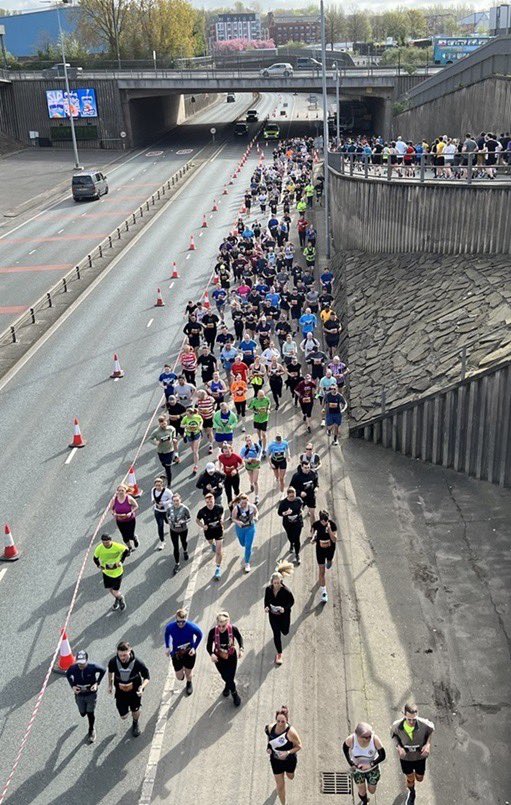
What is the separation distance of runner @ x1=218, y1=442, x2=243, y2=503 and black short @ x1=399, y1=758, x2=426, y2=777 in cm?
715

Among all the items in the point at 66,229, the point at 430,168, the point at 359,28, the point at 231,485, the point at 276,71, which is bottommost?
the point at 66,229

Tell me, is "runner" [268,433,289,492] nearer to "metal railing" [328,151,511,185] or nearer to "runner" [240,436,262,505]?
"runner" [240,436,262,505]

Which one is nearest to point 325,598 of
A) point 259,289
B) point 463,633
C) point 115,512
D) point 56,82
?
point 463,633

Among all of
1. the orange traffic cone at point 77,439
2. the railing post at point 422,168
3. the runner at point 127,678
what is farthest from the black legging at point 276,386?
the runner at point 127,678

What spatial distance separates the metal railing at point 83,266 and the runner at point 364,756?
20323mm

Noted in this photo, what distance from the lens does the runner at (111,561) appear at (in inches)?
489

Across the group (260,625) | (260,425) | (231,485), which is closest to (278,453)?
(231,485)

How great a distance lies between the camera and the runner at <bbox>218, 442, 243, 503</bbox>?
50.3 feet

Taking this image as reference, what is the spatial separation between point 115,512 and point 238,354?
7201 millimetres

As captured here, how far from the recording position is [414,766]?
357 inches

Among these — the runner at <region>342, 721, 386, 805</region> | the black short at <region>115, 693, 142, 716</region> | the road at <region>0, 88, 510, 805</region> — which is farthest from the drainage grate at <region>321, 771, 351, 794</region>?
the black short at <region>115, 693, 142, 716</region>

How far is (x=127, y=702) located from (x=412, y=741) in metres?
3.47

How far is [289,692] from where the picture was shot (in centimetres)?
1104

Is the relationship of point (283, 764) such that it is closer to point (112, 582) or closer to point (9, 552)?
point (112, 582)
